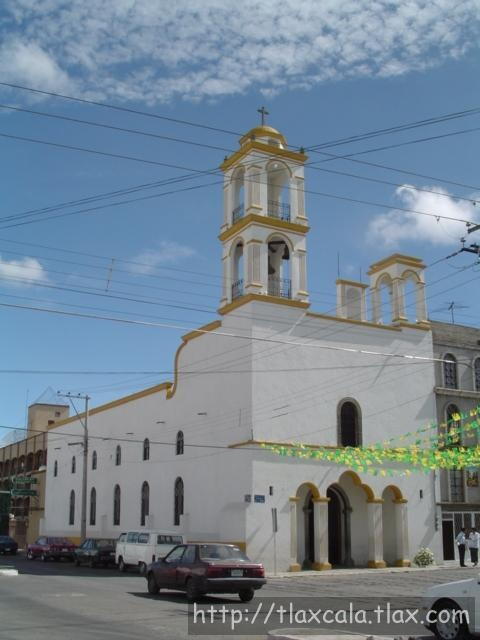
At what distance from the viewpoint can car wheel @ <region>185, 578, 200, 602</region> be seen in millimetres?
16734

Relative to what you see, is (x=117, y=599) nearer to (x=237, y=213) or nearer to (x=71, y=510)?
(x=237, y=213)

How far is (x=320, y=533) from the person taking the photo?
29.9m

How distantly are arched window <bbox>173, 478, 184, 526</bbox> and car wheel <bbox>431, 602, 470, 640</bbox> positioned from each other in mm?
23692

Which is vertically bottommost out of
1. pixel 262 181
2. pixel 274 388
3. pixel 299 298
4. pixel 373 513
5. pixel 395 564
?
pixel 395 564

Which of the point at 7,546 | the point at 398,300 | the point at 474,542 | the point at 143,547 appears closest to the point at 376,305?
the point at 398,300

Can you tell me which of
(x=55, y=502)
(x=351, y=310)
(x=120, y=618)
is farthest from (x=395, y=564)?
(x=55, y=502)

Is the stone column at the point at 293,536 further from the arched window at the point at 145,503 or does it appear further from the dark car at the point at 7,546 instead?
the dark car at the point at 7,546

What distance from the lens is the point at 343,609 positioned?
1556cm

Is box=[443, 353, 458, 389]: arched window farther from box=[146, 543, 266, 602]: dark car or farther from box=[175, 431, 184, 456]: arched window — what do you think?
box=[146, 543, 266, 602]: dark car

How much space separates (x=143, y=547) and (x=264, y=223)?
13945 mm

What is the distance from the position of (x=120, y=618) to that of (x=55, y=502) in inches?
1539

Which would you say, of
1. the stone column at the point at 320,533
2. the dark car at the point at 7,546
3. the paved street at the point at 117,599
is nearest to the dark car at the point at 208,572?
the paved street at the point at 117,599

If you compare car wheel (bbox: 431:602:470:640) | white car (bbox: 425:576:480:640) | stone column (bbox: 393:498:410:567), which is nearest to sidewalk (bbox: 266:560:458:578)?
stone column (bbox: 393:498:410:567)

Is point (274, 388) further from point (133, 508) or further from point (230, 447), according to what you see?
point (133, 508)
